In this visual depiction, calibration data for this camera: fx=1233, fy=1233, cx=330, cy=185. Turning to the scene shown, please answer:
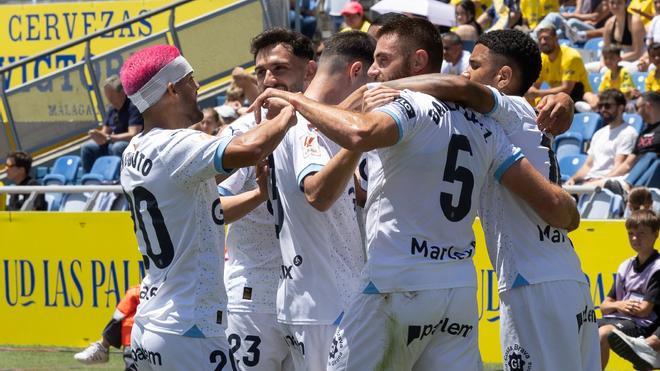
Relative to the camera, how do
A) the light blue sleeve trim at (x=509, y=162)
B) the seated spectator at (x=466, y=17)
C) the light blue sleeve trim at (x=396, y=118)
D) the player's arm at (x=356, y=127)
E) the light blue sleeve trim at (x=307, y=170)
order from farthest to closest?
the seated spectator at (x=466, y=17) → the light blue sleeve trim at (x=307, y=170) → the light blue sleeve trim at (x=509, y=162) → the light blue sleeve trim at (x=396, y=118) → the player's arm at (x=356, y=127)

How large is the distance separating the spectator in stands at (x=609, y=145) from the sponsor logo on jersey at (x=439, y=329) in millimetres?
7271

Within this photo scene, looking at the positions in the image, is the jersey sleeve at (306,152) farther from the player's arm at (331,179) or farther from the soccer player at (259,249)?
the soccer player at (259,249)

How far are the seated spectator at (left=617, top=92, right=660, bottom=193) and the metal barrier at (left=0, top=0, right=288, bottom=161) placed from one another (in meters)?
5.59

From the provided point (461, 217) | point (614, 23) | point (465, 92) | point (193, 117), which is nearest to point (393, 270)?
point (461, 217)

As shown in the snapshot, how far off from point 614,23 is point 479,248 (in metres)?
6.81

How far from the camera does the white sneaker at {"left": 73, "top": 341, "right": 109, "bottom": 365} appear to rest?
1004 cm

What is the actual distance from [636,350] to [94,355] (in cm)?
430

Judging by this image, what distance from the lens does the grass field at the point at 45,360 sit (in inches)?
425

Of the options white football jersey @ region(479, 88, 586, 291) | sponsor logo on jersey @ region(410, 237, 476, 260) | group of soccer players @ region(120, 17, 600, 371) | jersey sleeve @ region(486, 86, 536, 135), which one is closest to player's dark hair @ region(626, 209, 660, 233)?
group of soccer players @ region(120, 17, 600, 371)

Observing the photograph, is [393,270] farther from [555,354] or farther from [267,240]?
[267,240]

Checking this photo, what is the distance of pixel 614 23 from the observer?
1631cm

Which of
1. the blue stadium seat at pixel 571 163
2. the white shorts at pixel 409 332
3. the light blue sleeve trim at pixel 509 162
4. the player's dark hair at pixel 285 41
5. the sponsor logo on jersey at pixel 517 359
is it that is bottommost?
the blue stadium seat at pixel 571 163

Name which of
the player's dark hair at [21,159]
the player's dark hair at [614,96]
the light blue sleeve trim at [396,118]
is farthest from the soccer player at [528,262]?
the player's dark hair at [21,159]

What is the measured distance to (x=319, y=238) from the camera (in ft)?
18.6
